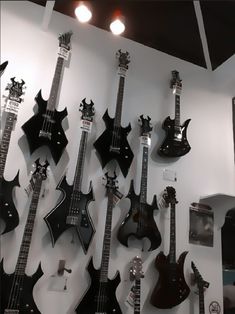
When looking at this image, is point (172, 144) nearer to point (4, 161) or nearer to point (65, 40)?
point (65, 40)

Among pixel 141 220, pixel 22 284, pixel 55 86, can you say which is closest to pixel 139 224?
pixel 141 220

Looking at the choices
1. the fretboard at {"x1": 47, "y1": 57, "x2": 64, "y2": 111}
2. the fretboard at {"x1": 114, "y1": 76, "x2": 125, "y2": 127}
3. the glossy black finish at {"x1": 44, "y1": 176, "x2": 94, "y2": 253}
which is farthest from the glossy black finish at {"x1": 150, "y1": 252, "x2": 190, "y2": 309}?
the fretboard at {"x1": 47, "y1": 57, "x2": 64, "y2": 111}

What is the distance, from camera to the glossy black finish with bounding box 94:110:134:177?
215 centimetres

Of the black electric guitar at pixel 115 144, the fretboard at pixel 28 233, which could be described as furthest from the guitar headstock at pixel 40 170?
the black electric guitar at pixel 115 144

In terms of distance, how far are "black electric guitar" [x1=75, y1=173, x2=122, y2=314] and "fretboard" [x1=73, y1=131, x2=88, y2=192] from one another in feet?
0.90

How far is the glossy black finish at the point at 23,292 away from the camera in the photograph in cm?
160

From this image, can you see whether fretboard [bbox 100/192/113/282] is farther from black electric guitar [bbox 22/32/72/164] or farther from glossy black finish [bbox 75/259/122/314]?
black electric guitar [bbox 22/32/72/164]

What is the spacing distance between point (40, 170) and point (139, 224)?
716 millimetres

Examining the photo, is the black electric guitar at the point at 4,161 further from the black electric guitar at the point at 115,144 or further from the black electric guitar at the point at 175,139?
the black electric guitar at the point at 175,139

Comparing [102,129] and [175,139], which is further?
[175,139]

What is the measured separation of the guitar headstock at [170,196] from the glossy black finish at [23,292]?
1.00 meters

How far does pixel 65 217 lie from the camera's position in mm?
1887

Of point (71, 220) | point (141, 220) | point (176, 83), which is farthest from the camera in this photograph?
point (176, 83)

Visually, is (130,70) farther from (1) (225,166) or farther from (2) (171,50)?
(1) (225,166)
